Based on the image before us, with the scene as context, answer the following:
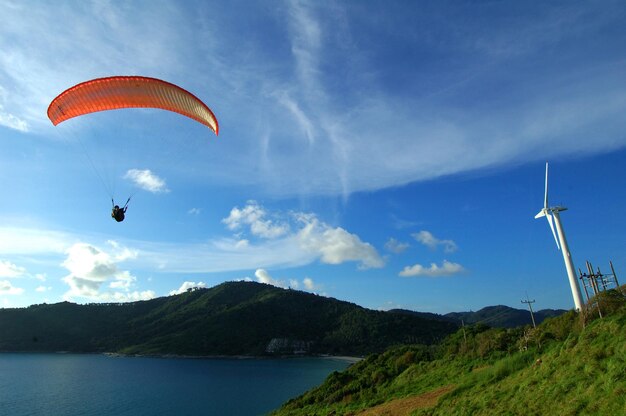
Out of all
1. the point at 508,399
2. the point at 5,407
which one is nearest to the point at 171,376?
the point at 5,407

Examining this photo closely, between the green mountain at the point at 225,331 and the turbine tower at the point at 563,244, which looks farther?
the green mountain at the point at 225,331

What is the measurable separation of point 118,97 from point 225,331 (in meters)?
159

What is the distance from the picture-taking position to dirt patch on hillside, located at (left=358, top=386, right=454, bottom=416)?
63.9 ft

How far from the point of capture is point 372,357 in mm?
43688

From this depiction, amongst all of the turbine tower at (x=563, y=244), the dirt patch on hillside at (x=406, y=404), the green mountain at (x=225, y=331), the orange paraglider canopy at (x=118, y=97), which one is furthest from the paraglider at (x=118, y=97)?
the green mountain at (x=225, y=331)

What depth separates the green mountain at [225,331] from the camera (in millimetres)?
157875

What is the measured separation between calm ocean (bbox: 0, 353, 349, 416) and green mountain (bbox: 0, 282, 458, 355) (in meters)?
27.6

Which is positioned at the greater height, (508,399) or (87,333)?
(87,333)

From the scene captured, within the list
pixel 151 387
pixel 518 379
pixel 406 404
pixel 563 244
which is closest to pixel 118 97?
pixel 406 404

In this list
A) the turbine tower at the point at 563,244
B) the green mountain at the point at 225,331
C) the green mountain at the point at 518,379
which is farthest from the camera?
the green mountain at the point at 225,331

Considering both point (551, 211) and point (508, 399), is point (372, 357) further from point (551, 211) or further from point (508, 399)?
point (508, 399)

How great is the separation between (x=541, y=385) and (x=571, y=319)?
34.1ft

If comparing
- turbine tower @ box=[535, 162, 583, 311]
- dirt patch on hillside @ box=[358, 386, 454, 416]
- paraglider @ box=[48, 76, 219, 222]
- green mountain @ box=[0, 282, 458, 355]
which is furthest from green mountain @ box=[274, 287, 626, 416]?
green mountain @ box=[0, 282, 458, 355]

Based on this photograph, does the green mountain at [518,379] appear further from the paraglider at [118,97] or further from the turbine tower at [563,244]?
the paraglider at [118,97]
